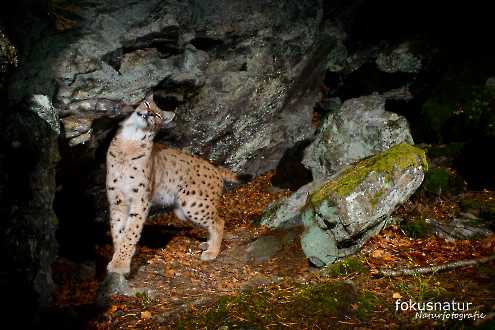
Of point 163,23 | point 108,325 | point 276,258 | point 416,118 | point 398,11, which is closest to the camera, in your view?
point 108,325

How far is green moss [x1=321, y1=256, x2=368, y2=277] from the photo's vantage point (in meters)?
5.61

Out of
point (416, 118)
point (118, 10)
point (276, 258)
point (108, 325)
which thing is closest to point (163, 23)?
point (118, 10)

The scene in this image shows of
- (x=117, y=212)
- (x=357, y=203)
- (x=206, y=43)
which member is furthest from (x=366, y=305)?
(x=206, y=43)

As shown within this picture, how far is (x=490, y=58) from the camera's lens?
10836 millimetres

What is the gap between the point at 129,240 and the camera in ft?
21.9

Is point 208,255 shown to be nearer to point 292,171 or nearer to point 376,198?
point 376,198

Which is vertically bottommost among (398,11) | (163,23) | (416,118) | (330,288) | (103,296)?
(103,296)

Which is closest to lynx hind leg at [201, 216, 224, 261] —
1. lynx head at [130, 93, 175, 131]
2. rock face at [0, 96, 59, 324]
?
lynx head at [130, 93, 175, 131]

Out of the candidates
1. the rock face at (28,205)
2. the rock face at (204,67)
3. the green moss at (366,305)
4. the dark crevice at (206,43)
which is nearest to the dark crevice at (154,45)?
the rock face at (204,67)

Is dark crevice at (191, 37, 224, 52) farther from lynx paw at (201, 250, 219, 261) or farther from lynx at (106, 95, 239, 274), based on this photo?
lynx paw at (201, 250, 219, 261)

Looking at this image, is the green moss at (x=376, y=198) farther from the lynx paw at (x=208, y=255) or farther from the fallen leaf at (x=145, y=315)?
the fallen leaf at (x=145, y=315)

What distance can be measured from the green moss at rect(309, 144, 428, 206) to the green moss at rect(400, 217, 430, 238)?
0.97 metres

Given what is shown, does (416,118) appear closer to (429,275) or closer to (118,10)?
(429,275)

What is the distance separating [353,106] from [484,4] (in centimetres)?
472
